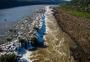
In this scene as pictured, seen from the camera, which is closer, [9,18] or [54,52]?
[54,52]

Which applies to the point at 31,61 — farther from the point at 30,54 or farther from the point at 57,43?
the point at 57,43

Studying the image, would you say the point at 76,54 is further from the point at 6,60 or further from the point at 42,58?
the point at 6,60

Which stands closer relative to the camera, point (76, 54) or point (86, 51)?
point (76, 54)

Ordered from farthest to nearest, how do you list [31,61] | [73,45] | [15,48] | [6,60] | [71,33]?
[71,33] → [73,45] → [15,48] → [31,61] → [6,60]

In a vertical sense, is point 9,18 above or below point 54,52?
below

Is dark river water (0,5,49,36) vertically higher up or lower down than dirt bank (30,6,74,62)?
lower down

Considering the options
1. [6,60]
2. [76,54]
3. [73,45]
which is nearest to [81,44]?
[73,45]

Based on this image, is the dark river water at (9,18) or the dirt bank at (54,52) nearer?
the dirt bank at (54,52)

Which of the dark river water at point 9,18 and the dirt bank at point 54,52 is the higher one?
the dirt bank at point 54,52

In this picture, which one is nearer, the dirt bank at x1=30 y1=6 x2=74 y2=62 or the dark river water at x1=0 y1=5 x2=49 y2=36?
the dirt bank at x1=30 y1=6 x2=74 y2=62

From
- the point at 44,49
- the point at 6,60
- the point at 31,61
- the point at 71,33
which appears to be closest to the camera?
the point at 6,60
